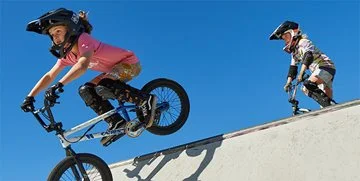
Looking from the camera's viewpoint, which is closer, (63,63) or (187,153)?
(187,153)

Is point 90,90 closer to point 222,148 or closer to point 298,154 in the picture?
point 222,148

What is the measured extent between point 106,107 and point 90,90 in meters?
0.34

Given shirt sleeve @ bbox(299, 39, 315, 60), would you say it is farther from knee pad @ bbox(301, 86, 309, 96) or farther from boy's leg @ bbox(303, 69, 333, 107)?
knee pad @ bbox(301, 86, 309, 96)

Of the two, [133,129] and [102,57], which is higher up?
[102,57]

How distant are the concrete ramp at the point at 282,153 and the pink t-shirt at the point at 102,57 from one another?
162cm

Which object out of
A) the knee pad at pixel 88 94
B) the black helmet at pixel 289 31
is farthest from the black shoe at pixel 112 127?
the black helmet at pixel 289 31

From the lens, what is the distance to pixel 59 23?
6.45m

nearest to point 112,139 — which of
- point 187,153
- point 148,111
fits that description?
point 148,111

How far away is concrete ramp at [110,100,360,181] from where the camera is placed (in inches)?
191

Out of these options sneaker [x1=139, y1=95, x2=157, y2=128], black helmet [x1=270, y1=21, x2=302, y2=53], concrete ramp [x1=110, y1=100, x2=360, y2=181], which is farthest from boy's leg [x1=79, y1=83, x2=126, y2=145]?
black helmet [x1=270, y1=21, x2=302, y2=53]

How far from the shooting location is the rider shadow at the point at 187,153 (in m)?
6.04

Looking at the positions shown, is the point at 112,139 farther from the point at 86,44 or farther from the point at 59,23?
the point at 59,23

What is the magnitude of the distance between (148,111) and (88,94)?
89cm

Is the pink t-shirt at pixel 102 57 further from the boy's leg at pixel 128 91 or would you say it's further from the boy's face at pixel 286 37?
the boy's face at pixel 286 37
